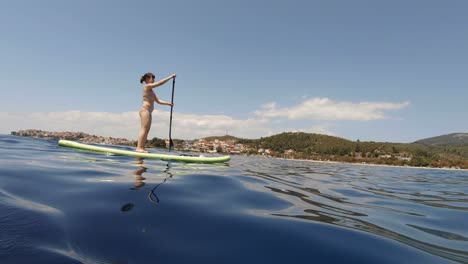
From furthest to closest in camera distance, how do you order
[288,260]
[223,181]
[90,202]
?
1. [223,181]
2. [90,202]
3. [288,260]

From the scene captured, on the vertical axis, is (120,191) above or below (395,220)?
above

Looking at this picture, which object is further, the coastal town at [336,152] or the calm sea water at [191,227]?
the coastal town at [336,152]

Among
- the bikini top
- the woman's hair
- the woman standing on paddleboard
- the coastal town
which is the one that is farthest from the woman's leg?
the coastal town

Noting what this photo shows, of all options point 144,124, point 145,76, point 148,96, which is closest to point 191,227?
point 144,124

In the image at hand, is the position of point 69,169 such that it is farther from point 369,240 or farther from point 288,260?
point 369,240

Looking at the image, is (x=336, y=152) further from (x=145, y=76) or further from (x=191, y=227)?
(x=191, y=227)

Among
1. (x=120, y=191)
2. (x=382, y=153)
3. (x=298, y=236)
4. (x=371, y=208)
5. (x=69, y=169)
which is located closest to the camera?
(x=298, y=236)

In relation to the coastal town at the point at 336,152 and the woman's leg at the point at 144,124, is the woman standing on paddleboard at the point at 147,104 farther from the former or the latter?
the coastal town at the point at 336,152

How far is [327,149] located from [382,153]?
3060cm

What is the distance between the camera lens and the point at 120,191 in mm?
4281

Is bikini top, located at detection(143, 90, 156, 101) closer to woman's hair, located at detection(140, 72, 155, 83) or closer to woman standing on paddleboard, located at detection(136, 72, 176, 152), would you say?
woman standing on paddleboard, located at detection(136, 72, 176, 152)

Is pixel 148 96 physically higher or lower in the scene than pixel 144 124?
higher

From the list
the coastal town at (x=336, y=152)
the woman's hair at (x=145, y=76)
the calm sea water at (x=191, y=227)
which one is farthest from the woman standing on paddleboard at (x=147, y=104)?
the coastal town at (x=336, y=152)

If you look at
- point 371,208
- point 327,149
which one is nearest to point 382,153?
point 327,149
